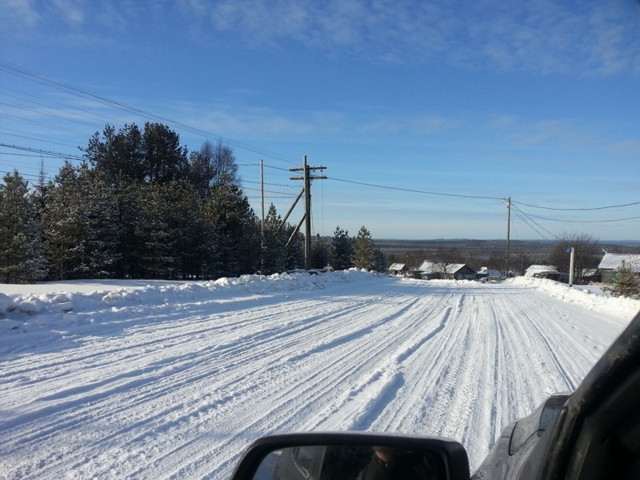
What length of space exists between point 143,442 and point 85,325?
5928 mm

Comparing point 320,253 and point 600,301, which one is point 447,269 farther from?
point 600,301

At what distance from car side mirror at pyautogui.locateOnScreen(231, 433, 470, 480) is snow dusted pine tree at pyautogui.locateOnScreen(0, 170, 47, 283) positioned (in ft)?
78.3

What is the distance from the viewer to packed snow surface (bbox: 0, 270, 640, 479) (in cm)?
429

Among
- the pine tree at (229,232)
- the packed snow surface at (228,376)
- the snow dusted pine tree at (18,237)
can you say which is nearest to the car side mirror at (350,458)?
the packed snow surface at (228,376)

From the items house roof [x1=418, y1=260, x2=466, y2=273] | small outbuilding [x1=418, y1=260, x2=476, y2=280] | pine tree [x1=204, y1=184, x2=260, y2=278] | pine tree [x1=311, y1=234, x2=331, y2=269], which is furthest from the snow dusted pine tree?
house roof [x1=418, y1=260, x2=466, y2=273]

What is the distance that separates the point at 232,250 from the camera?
36094 millimetres

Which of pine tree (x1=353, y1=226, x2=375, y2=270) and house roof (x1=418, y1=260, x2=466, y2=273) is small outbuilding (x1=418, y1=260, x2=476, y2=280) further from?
pine tree (x1=353, y1=226, x2=375, y2=270)

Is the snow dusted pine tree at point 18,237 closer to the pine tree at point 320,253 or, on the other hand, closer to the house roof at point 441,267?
the pine tree at point 320,253

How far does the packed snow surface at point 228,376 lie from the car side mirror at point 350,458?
7.65ft

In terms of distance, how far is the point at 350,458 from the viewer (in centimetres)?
173

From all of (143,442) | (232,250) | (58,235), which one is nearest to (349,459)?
(143,442)

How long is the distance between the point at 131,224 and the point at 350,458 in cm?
3210

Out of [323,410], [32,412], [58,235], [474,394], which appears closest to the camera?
[32,412]

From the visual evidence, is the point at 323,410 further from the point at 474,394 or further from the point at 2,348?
the point at 2,348
